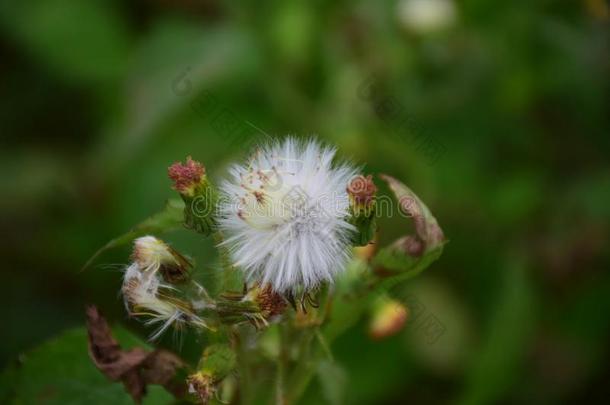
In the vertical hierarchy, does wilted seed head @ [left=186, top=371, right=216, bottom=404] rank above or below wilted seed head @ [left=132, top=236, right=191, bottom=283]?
below

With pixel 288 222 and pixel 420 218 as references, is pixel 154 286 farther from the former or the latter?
pixel 420 218

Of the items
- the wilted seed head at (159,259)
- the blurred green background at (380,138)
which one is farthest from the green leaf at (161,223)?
the blurred green background at (380,138)

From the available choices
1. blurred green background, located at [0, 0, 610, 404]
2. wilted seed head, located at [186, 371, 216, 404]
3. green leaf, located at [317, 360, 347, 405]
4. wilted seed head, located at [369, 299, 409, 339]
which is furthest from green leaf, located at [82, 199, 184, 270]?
blurred green background, located at [0, 0, 610, 404]

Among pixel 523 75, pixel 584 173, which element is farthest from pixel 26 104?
pixel 584 173

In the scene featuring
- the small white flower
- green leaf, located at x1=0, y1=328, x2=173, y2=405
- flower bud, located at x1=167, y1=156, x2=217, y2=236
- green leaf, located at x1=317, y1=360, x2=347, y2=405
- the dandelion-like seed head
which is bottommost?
green leaf, located at x1=0, y1=328, x2=173, y2=405

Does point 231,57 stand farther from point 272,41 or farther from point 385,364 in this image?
point 385,364

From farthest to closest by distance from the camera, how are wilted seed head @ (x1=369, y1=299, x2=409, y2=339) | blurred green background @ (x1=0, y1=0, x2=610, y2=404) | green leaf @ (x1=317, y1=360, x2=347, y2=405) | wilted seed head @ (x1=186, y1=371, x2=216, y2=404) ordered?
blurred green background @ (x1=0, y1=0, x2=610, y2=404)
wilted seed head @ (x1=369, y1=299, x2=409, y2=339)
green leaf @ (x1=317, y1=360, x2=347, y2=405)
wilted seed head @ (x1=186, y1=371, x2=216, y2=404)

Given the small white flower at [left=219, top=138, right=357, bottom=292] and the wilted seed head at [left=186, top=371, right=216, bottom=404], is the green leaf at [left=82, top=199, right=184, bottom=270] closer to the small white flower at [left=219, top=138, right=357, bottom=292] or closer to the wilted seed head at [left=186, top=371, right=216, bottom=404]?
the small white flower at [left=219, top=138, right=357, bottom=292]
